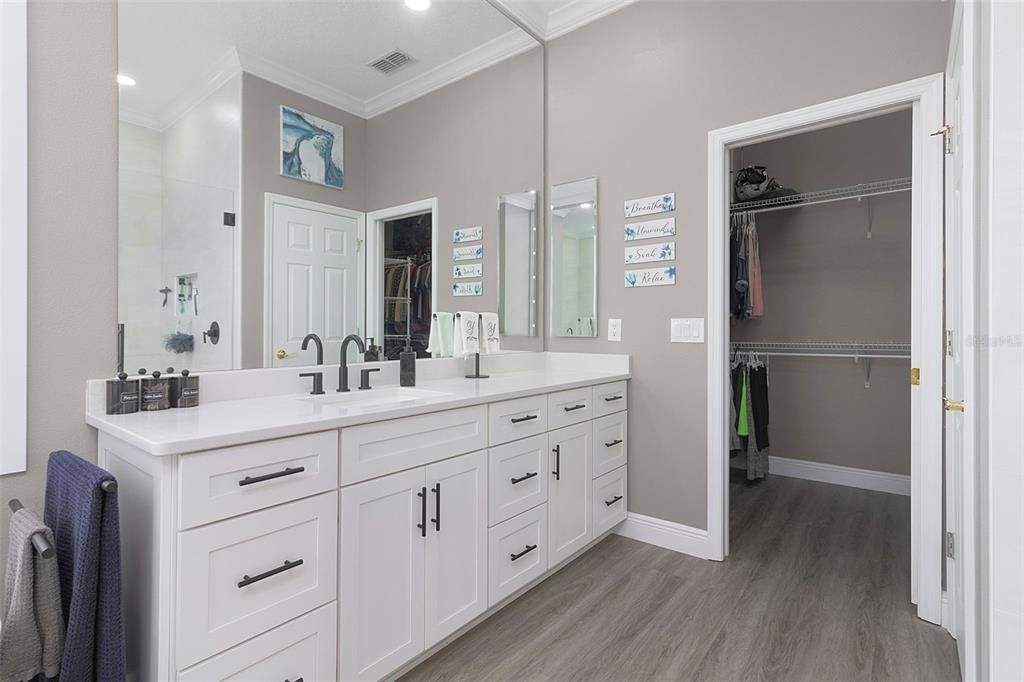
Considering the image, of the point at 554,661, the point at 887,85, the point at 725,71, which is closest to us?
the point at 554,661

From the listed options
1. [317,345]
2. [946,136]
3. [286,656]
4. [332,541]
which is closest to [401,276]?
[317,345]

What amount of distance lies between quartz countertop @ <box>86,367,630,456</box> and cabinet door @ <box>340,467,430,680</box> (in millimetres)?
215

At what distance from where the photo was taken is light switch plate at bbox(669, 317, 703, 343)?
8.73ft

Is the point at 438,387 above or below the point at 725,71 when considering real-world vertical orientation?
below

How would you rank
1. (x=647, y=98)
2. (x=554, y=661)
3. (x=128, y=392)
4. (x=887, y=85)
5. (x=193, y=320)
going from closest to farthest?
(x=128, y=392)
(x=193, y=320)
(x=554, y=661)
(x=887, y=85)
(x=647, y=98)

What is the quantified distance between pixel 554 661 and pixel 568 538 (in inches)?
25.9

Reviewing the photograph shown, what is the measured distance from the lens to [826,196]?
3.83 metres

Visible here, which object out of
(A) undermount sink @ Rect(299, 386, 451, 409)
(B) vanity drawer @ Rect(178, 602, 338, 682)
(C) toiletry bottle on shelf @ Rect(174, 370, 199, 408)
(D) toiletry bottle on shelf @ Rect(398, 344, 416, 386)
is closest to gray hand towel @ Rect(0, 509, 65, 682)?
(B) vanity drawer @ Rect(178, 602, 338, 682)

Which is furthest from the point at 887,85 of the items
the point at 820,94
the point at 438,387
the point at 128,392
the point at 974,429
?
the point at 128,392

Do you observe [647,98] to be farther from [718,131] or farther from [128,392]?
[128,392]

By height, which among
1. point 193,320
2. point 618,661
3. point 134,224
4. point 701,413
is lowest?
point 618,661

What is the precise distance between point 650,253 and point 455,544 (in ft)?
6.02

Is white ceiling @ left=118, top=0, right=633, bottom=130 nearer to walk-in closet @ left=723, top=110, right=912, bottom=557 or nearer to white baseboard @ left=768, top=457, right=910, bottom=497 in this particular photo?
walk-in closet @ left=723, top=110, right=912, bottom=557

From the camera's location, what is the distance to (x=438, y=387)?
2.31 metres
